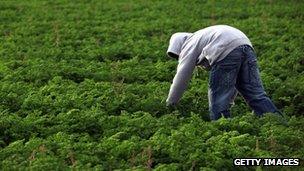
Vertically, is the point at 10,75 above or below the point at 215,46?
below

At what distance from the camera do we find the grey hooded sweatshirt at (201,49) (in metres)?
7.58

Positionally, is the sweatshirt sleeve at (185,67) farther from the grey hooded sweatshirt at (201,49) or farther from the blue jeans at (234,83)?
the blue jeans at (234,83)

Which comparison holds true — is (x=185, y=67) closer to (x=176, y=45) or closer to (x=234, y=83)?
(x=176, y=45)

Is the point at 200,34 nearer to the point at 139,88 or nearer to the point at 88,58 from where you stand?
the point at 139,88

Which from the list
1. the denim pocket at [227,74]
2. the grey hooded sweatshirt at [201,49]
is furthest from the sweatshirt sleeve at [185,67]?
the denim pocket at [227,74]

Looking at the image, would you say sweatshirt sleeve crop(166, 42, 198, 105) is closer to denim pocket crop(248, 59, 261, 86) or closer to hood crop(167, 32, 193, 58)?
hood crop(167, 32, 193, 58)

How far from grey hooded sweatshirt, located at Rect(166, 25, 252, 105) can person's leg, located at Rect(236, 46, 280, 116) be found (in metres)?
0.24

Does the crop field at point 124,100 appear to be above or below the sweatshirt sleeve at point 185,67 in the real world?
below

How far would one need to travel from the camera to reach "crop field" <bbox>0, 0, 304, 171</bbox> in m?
6.35

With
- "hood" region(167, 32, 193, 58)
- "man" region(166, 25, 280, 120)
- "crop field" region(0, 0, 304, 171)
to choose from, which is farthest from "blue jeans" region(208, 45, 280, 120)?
"hood" region(167, 32, 193, 58)

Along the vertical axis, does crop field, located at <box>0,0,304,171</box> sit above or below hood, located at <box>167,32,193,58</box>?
below

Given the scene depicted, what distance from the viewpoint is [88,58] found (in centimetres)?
1172

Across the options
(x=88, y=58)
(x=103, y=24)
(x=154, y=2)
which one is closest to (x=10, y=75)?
(x=88, y=58)

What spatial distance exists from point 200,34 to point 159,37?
651 cm
